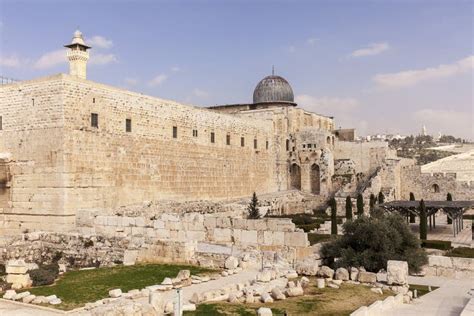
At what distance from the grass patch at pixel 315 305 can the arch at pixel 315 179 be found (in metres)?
26.2

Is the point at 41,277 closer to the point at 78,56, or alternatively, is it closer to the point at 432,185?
the point at 78,56

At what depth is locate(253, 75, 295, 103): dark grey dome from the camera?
4004cm

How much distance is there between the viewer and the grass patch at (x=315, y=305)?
8.23 metres

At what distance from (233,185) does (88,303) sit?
21.2 metres

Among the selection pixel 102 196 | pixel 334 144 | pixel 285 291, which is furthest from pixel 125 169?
pixel 334 144

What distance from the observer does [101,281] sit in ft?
36.9

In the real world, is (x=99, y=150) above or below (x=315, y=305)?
above

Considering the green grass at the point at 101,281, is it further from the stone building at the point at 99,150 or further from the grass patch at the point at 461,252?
the grass patch at the point at 461,252

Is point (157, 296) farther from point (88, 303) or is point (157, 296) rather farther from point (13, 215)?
point (13, 215)

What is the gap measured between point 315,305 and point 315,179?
28023mm

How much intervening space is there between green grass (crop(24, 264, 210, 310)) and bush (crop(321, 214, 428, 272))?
364 cm

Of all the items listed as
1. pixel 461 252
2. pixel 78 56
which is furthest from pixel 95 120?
pixel 461 252

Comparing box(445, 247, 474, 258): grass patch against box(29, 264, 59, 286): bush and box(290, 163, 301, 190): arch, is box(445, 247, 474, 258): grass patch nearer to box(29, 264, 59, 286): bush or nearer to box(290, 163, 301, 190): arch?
box(29, 264, 59, 286): bush

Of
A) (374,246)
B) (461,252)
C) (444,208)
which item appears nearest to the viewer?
(374,246)
